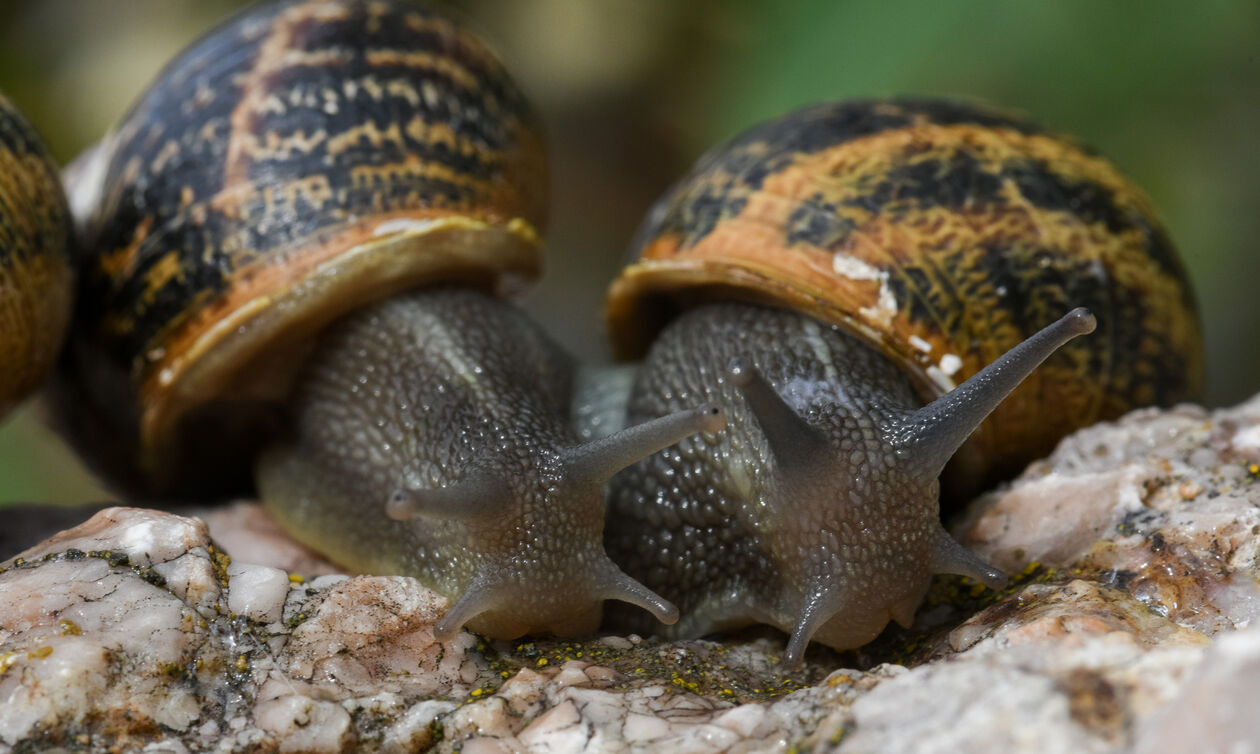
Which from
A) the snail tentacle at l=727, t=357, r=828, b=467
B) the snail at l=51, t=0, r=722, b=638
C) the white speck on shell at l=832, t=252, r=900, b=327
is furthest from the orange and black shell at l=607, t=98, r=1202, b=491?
the snail at l=51, t=0, r=722, b=638

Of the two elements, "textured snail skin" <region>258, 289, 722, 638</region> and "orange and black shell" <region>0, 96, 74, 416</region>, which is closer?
"textured snail skin" <region>258, 289, 722, 638</region>

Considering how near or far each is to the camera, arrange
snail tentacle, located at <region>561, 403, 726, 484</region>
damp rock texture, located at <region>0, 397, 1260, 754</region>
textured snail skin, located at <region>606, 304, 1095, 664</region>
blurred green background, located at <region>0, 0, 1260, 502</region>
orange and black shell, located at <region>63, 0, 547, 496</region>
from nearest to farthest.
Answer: damp rock texture, located at <region>0, 397, 1260, 754</region>
snail tentacle, located at <region>561, 403, 726, 484</region>
textured snail skin, located at <region>606, 304, 1095, 664</region>
orange and black shell, located at <region>63, 0, 547, 496</region>
blurred green background, located at <region>0, 0, 1260, 502</region>

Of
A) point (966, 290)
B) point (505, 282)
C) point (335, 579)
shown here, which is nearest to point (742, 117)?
point (505, 282)

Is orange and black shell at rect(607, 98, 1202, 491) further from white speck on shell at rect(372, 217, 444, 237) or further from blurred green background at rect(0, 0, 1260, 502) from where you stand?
blurred green background at rect(0, 0, 1260, 502)

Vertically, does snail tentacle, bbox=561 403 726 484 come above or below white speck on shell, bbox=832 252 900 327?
below

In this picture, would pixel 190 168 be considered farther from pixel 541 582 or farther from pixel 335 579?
pixel 541 582

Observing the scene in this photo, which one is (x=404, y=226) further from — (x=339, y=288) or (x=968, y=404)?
(x=968, y=404)

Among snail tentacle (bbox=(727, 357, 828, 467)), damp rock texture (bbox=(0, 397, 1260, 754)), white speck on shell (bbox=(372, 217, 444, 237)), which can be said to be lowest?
damp rock texture (bbox=(0, 397, 1260, 754))

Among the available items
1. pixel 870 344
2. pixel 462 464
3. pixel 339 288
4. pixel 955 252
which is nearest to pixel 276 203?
pixel 339 288
